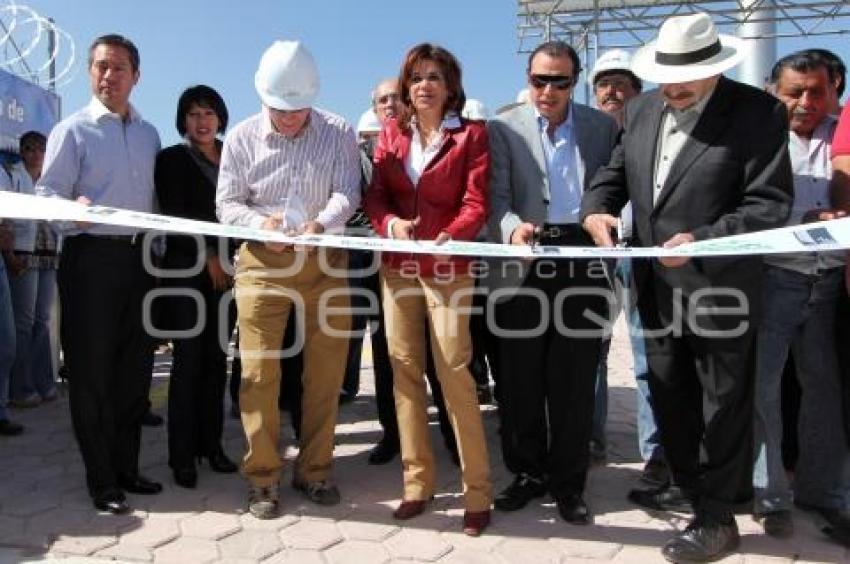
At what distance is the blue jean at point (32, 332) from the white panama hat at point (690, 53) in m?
4.62

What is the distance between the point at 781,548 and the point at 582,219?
1.59 meters

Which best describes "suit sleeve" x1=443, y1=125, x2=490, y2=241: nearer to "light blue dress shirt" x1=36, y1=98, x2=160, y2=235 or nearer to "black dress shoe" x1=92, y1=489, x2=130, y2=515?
"light blue dress shirt" x1=36, y1=98, x2=160, y2=235

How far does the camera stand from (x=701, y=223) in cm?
288

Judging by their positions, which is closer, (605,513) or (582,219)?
(582,219)

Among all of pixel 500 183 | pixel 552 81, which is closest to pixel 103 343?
pixel 500 183

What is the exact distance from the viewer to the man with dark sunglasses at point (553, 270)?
130 inches

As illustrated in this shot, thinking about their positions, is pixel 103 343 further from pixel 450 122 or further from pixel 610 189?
pixel 610 189

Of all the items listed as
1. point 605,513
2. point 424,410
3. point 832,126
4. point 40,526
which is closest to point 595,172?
point 832,126

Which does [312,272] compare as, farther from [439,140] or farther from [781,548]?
[781,548]

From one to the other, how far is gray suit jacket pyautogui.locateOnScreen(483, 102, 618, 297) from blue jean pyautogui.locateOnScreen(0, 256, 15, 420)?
11.3 feet

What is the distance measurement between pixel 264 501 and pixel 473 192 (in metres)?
Answer: 1.71

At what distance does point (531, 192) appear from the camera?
3344mm

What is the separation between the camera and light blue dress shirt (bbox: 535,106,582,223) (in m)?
3.35

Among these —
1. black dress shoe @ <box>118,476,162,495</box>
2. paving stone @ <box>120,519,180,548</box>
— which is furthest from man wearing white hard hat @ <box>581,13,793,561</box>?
black dress shoe @ <box>118,476,162,495</box>
